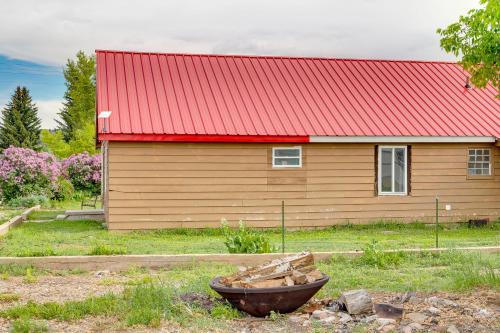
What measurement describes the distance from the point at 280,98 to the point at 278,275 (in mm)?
12291

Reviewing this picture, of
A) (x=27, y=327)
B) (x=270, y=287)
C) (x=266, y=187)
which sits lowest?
(x=27, y=327)

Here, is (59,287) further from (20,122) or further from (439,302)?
(20,122)

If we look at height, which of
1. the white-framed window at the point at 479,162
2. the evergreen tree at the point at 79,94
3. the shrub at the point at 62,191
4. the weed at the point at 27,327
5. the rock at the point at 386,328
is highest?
the evergreen tree at the point at 79,94

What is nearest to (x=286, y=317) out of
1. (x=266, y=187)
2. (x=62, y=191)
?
(x=266, y=187)

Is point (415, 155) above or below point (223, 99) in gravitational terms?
below

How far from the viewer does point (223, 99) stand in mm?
19219

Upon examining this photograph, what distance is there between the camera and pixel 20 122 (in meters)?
51.2

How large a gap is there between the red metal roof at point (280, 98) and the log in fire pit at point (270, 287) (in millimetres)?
9339

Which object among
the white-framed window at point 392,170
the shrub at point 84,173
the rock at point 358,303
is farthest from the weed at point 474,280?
the shrub at point 84,173

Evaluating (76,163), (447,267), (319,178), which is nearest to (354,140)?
(319,178)

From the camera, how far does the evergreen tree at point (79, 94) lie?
198ft

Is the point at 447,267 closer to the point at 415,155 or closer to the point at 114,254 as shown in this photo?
the point at 114,254

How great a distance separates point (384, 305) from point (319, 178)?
34.8 feet

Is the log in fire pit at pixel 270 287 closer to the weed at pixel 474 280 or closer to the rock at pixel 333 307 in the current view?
the rock at pixel 333 307
